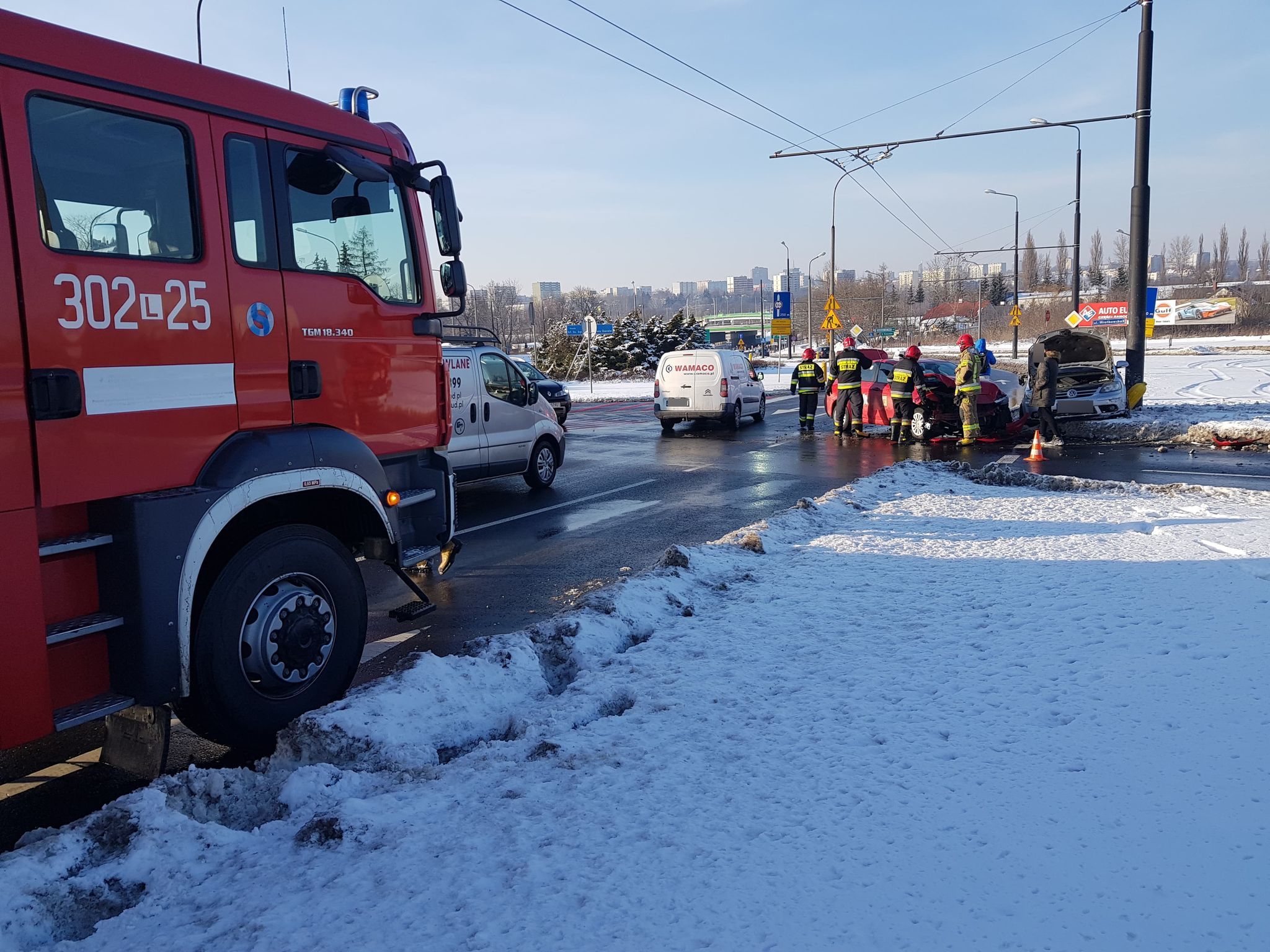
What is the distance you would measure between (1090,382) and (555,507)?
13377mm

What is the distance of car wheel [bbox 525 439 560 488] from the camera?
40.9ft

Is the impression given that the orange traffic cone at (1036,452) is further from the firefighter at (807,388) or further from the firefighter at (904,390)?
the firefighter at (807,388)

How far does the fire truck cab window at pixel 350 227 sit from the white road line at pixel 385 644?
2.25 metres

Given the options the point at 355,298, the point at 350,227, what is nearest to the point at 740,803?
the point at 355,298

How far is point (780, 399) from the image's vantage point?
3219 cm

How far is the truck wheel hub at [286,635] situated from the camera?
4.17 m

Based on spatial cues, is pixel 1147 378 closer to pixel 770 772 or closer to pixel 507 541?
pixel 507 541

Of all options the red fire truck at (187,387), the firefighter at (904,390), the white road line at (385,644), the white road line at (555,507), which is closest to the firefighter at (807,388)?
the firefighter at (904,390)

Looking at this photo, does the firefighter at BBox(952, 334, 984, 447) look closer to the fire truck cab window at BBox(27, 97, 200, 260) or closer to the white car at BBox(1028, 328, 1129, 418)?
the white car at BBox(1028, 328, 1129, 418)

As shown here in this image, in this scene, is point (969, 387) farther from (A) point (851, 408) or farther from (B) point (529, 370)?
(B) point (529, 370)

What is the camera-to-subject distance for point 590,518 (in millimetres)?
10391

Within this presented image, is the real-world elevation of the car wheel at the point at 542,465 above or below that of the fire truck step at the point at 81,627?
below

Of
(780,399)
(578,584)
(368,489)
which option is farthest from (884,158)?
(368,489)

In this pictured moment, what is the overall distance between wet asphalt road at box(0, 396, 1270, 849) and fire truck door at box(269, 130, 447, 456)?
5.27 feet
